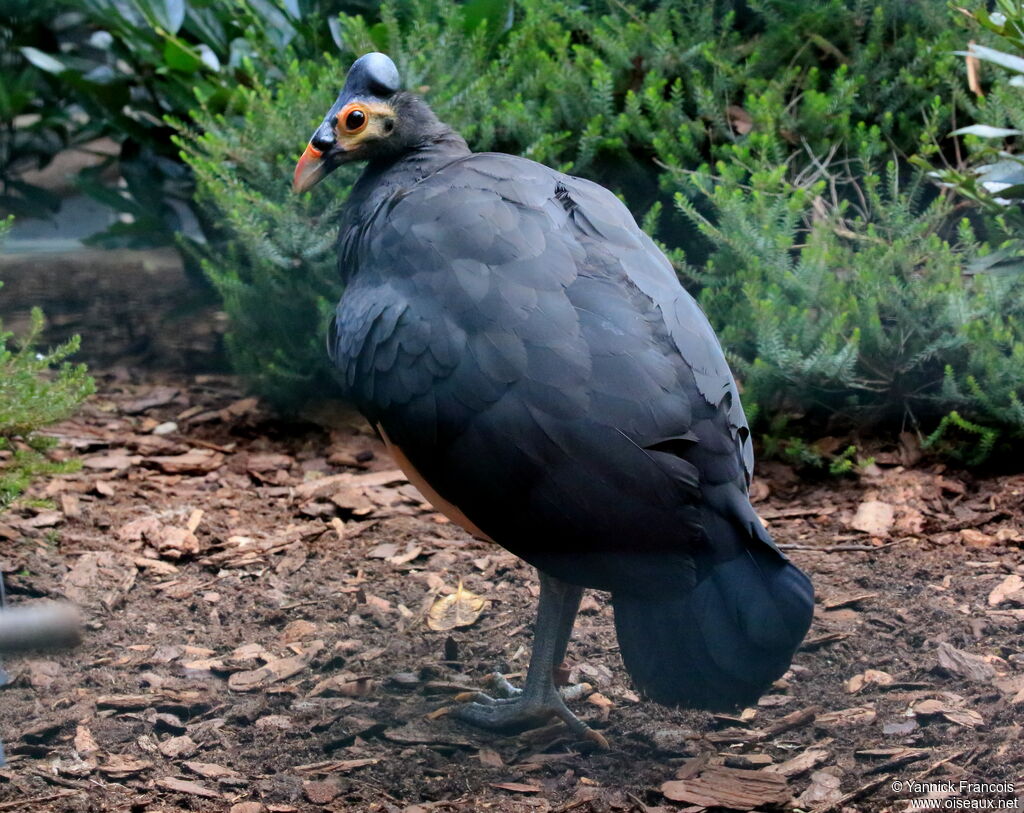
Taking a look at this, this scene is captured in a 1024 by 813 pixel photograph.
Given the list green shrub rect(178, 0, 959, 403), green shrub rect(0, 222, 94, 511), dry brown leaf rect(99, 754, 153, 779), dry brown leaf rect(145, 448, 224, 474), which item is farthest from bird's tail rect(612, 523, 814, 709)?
dry brown leaf rect(145, 448, 224, 474)

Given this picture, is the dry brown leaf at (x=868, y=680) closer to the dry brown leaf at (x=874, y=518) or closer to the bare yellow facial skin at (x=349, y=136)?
the dry brown leaf at (x=874, y=518)

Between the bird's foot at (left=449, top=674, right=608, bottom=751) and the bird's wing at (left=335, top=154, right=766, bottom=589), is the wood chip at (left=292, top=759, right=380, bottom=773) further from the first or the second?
the bird's wing at (left=335, top=154, right=766, bottom=589)

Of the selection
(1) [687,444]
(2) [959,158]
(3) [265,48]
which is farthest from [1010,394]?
(3) [265,48]

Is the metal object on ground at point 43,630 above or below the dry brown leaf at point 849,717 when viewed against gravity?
above

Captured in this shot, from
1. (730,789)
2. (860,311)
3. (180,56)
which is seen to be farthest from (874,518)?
(180,56)

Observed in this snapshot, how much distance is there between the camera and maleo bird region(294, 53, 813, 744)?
6.74 ft

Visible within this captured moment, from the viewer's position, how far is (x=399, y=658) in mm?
2719

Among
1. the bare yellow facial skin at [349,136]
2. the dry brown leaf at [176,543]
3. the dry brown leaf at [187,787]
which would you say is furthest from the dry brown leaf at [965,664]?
the dry brown leaf at [176,543]

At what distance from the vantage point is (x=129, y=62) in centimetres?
498

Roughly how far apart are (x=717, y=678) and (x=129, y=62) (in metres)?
4.12

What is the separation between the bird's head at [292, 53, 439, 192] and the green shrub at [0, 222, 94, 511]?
892 mm

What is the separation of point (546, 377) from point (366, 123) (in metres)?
0.98

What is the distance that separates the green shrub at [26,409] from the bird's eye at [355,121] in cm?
100

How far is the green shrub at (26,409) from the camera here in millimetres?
2895
